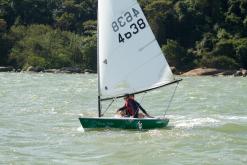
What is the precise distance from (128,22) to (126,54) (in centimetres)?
98

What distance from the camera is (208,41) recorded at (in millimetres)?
76188

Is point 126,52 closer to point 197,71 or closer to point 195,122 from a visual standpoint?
point 195,122

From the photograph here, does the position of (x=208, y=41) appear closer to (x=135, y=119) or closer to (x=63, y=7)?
(x=63, y=7)

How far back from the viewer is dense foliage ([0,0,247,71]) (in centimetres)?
7300

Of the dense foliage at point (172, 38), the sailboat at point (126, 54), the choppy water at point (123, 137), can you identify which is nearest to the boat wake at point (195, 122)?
the choppy water at point (123, 137)

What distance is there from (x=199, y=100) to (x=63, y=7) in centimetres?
6389

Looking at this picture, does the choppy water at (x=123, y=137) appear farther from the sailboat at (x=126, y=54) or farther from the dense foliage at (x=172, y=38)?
the dense foliage at (x=172, y=38)

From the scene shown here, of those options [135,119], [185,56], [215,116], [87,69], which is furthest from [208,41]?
[135,119]

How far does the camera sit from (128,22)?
754 inches

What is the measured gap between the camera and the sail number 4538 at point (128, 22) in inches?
749

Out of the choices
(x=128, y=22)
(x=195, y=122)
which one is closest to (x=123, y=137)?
(x=128, y=22)

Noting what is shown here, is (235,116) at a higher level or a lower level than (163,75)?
lower

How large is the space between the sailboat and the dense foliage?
5021 centimetres

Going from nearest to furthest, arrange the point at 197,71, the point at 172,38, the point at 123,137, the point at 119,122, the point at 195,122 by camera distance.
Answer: the point at 123,137 < the point at 119,122 < the point at 195,122 < the point at 197,71 < the point at 172,38
